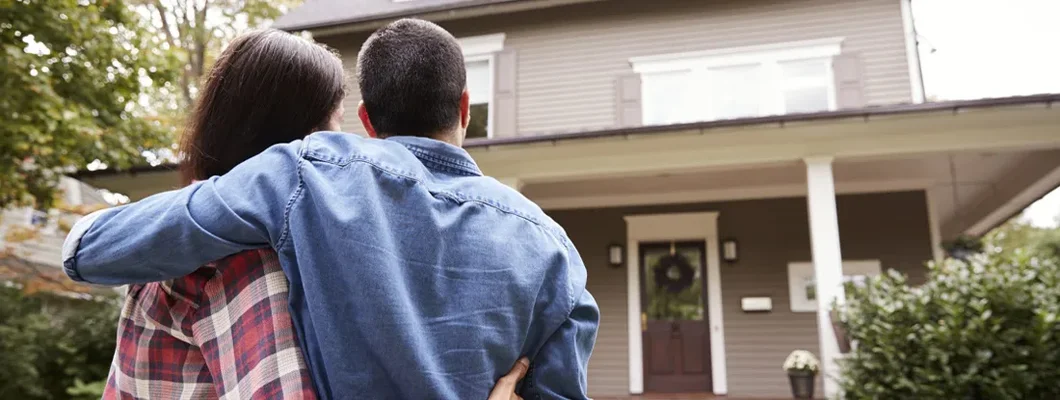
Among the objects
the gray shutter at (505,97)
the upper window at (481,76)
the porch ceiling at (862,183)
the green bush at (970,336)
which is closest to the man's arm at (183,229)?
the green bush at (970,336)

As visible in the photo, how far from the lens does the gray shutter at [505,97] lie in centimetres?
886

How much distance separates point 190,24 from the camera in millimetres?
15234

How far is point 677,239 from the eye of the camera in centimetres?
905

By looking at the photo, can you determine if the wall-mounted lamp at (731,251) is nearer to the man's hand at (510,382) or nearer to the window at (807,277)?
the window at (807,277)

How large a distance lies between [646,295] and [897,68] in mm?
3858

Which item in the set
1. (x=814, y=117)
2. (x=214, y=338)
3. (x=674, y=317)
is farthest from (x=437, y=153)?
(x=674, y=317)

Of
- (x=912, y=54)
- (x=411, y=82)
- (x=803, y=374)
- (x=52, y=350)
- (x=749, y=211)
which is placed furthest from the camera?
(x=749, y=211)

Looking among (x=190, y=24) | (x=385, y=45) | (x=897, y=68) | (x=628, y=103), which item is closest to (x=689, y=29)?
(x=628, y=103)

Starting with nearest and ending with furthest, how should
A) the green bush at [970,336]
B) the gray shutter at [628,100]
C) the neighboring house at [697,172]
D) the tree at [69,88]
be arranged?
1. the green bush at [970,336]
2. the tree at [69,88]
3. the neighboring house at [697,172]
4. the gray shutter at [628,100]

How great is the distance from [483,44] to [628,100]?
2113 mm

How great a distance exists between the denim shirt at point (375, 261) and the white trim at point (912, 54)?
26.9 feet

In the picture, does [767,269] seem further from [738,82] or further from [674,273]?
[738,82]

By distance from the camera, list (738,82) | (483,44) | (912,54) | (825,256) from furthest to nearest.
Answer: (483,44), (738,82), (912,54), (825,256)

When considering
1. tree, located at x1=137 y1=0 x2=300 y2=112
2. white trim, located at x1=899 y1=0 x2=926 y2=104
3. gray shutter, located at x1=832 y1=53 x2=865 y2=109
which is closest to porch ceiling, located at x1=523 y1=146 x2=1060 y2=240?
gray shutter, located at x1=832 y1=53 x2=865 y2=109
